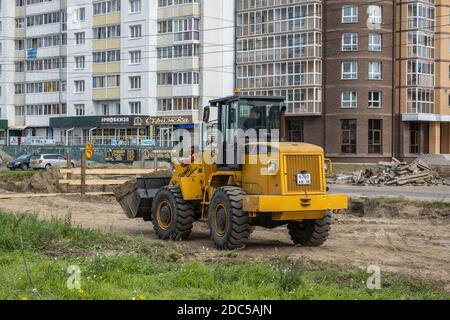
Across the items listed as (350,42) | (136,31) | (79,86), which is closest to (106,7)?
(136,31)

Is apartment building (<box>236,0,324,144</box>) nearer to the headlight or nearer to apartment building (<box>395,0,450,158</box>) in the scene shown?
apartment building (<box>395,0,450,158</box>)

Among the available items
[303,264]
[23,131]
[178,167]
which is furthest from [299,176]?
[23,131]

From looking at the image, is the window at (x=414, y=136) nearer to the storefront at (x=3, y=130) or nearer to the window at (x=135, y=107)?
the window at (x=135, y=107)

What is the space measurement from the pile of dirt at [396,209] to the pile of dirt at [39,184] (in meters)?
13.0

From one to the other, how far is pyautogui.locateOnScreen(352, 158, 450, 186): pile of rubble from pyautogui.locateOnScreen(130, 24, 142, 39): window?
36639 mm

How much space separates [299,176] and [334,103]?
5005 cm

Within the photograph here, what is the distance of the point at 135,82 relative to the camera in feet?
236

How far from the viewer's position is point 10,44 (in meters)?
84.2

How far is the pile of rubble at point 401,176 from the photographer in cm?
3778

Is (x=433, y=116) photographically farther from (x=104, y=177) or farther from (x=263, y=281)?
(x=263, y=281)

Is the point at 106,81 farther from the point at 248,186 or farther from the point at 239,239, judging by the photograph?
the point at 239,239

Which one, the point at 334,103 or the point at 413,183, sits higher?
the point at 334,103

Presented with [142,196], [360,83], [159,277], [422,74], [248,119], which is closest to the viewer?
[159,277]

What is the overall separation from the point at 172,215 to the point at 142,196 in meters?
1.50
